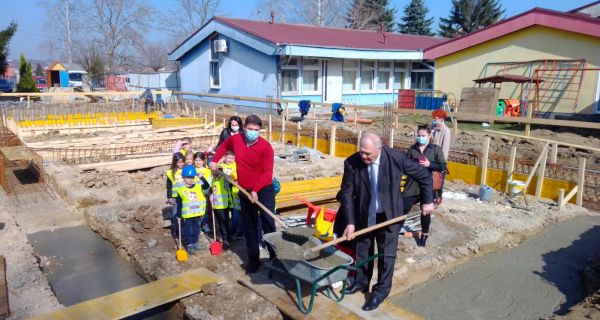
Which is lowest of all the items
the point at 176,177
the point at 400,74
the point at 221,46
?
the point at 176,177

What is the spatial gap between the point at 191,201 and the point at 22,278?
1.91m

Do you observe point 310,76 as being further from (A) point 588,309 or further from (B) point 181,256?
(A) point 588,309

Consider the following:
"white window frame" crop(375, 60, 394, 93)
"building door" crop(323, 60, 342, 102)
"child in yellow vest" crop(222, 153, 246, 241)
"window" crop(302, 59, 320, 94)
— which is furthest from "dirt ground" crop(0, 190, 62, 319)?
"white window frame" crop(375, 60, 394, 93)

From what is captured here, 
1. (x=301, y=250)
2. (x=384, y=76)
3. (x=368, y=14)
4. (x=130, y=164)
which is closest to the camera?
(x=301, y=250)

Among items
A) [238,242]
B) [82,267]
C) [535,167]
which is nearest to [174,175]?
[238,242]

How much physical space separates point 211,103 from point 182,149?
17.2 meters

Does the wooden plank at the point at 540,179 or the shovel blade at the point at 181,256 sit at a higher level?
the wooden plank at the point at 540,179

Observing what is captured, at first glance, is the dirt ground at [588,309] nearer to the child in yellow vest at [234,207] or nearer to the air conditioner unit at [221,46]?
the child in yellow vest at [234,207]

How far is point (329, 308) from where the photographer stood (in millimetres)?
4066

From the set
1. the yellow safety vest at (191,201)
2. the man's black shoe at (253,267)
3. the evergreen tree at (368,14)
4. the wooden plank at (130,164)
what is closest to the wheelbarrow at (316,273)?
the man's black shoe at (253,267)

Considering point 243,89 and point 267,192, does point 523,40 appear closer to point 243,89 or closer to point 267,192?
point 243,89

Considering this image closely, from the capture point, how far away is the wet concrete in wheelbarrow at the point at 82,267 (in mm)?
5020

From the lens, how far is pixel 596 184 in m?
8.32

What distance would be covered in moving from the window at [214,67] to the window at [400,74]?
938cm
